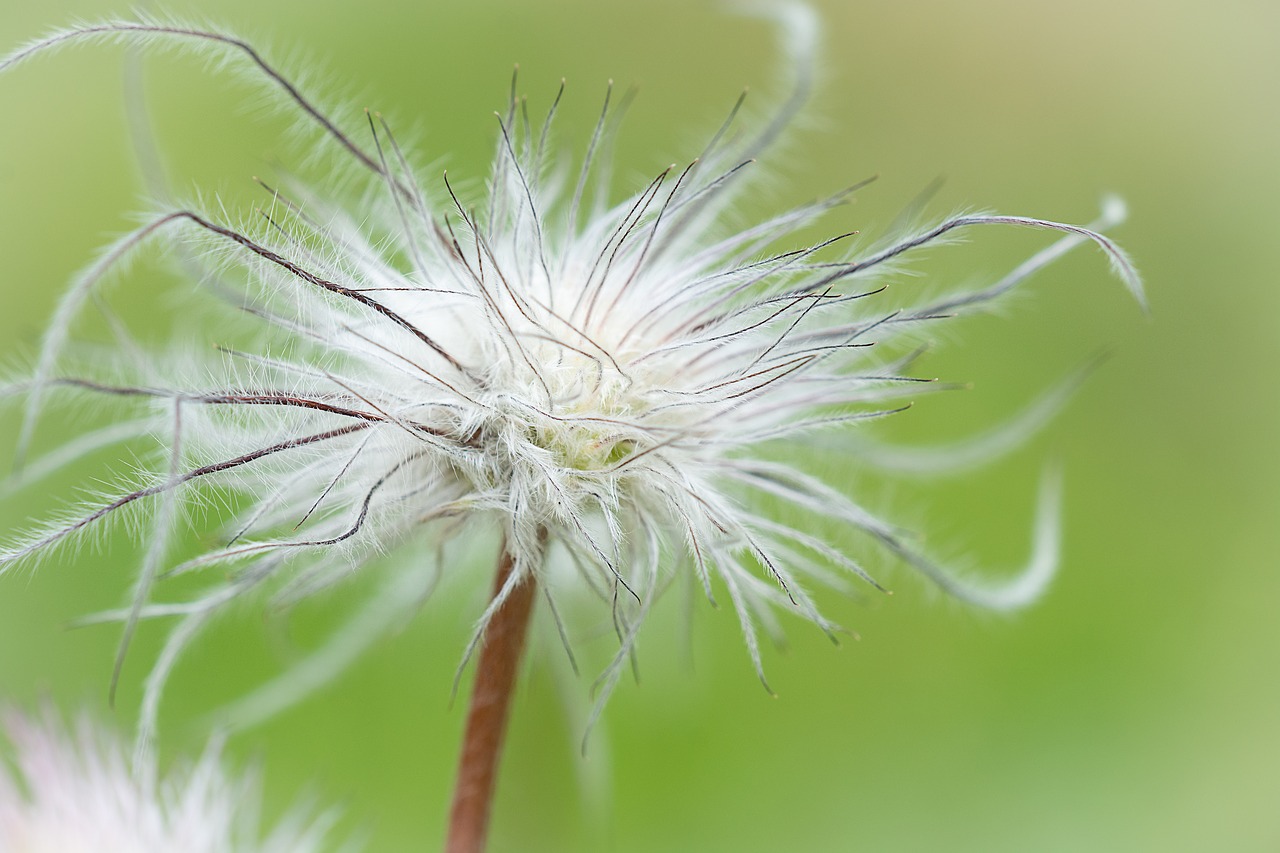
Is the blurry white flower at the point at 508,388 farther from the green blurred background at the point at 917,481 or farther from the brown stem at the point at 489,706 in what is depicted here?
the green blurred background at the point at 917,481

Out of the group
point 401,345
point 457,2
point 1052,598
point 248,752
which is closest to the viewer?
point 401,345

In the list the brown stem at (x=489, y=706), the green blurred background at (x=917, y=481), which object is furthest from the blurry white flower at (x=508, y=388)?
the green blurred background at (x=917, y=481)

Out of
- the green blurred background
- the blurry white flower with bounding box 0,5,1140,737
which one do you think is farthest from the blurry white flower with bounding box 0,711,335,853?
the green blurred background

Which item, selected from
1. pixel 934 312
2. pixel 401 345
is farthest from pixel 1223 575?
pixel 401 345

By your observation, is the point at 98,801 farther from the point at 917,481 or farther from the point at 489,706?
the point at 917,481

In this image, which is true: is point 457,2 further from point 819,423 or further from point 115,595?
point 819,423

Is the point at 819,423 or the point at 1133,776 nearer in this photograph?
the point at 819,423

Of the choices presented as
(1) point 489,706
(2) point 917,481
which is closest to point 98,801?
(1) point 489,706
